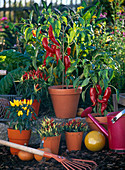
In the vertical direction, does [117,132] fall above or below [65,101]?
below

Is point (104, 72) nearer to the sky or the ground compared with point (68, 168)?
nearer to the sky

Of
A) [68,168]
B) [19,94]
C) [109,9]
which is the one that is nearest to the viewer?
[68,168]

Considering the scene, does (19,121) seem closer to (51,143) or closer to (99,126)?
(51,143)

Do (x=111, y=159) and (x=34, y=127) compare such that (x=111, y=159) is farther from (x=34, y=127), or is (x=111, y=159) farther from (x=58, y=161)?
(x=34, y=127)

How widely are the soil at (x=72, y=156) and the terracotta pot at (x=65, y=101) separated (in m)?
0.50

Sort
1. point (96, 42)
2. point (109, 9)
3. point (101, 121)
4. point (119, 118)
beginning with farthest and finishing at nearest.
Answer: point (109, 9), point (96, 42), point (101, 121), point (119, 118)

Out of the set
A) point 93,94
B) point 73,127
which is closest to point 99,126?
point 73,127

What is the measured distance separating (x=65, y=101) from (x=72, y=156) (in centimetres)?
71

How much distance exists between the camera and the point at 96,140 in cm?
244

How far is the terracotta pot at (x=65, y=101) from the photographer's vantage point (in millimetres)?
2830

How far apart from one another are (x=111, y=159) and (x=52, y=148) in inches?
22.1

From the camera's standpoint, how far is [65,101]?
2.87 metres

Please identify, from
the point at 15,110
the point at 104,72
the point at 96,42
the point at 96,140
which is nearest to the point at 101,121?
the point at 96,140

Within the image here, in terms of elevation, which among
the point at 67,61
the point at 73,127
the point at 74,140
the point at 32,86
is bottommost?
the point at 74,140
